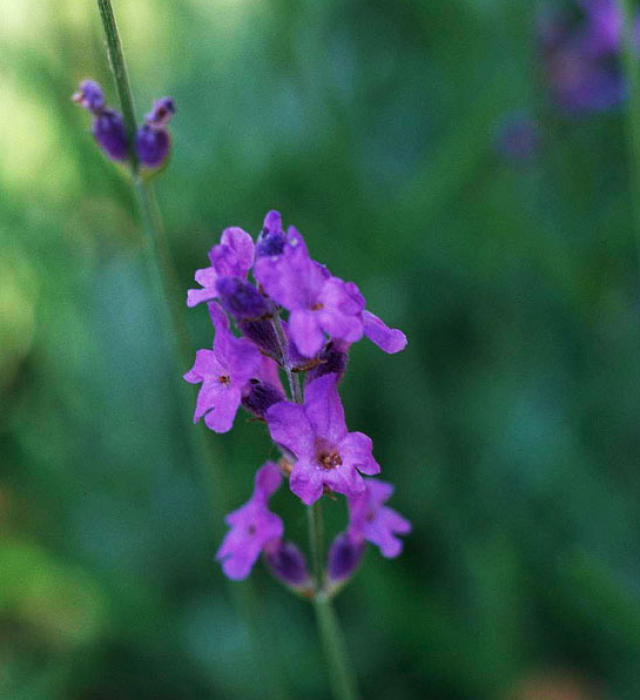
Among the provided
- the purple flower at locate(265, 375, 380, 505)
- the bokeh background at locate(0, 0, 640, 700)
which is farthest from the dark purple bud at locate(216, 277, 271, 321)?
the bokeh background at locate(0, 0, 640, 700)

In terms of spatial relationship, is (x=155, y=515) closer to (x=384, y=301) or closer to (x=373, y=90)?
(x=384, y=301)

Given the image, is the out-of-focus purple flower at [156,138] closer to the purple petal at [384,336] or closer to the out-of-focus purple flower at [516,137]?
the purple petal at [384,336]

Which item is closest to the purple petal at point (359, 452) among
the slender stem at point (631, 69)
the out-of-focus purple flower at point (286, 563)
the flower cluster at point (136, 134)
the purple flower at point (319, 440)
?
the purple flower at point (319, 440)

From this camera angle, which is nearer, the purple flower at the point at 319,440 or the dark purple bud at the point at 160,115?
the purple flower at the point at 319,440

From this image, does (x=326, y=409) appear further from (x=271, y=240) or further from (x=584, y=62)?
(x=584, y=62)

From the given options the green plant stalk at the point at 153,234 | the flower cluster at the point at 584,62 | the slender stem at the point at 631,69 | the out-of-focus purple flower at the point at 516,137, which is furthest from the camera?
the out-of-focus purple flower at the point at 516,137

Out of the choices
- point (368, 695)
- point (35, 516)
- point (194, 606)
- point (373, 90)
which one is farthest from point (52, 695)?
point (373, 90)

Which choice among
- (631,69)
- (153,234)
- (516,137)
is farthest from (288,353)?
(516,137)
